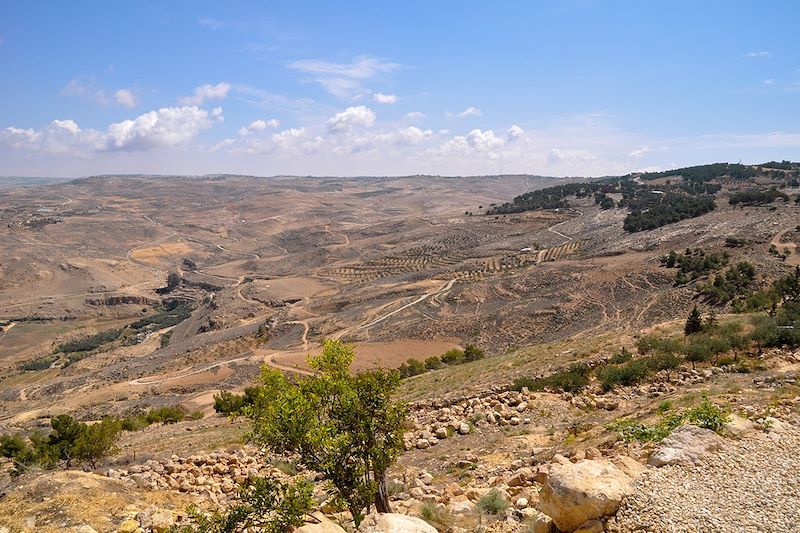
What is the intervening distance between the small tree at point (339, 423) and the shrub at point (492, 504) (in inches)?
71.0

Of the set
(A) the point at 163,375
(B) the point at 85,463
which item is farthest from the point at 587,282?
(B) the point at 85,463

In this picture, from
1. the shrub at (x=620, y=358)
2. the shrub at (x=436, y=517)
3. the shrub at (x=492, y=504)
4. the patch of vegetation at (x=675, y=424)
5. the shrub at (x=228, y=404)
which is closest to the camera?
the shrub at (x=436, y=517)

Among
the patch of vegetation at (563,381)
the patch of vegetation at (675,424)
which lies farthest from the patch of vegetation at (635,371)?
the patch of vegetation at (675,424)

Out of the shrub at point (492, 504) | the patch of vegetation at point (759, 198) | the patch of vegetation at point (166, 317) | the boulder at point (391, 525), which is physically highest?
the patch of vegetation at point (759, 198)

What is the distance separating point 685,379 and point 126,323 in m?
85.4

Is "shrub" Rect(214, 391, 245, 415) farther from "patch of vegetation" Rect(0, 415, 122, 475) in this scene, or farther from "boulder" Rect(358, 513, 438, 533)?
"boulder" Rect(358, 513, 438, 533)

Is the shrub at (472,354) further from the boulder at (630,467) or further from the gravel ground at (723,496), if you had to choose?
the gravel ground at (723,496)

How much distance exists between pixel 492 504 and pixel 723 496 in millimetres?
3738

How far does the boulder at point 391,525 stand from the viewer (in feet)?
21.9

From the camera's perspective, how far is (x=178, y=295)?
94500 millimetres

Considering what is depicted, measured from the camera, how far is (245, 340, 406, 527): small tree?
7.88 metres

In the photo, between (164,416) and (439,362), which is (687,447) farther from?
(439,362)

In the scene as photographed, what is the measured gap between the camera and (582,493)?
7.05 m

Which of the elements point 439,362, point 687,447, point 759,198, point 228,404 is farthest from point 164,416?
point 759,198
